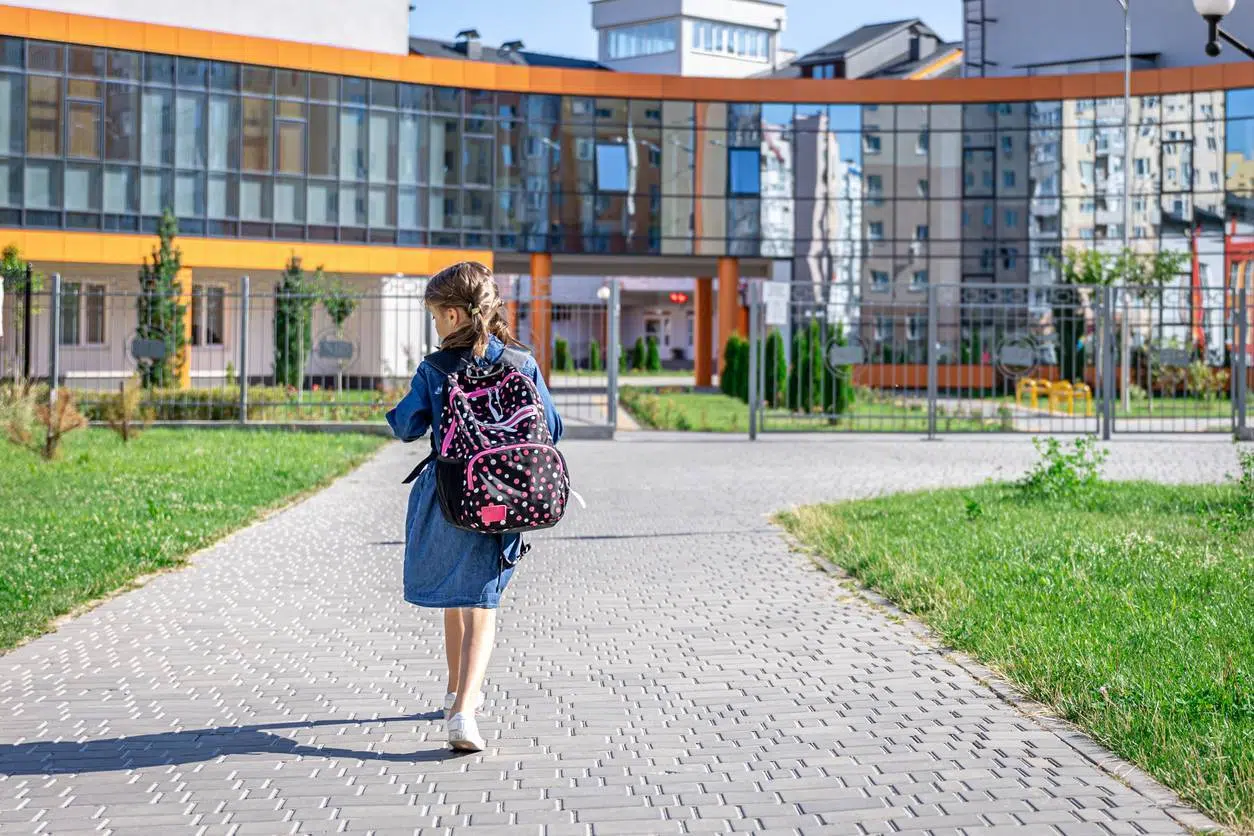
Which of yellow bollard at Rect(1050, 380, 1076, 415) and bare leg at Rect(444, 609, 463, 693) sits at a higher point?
yellow bollard at Rect(1050, 380, 1076, 415)

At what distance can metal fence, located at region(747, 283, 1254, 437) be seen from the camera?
2605 centimetres

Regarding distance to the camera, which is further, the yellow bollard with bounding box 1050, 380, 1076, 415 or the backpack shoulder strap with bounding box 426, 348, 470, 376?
the yellow bollard with bounding box 1050, 380, 1076, 415

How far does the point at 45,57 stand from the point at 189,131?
12.2 feet

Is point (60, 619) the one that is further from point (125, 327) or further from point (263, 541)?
point (125, 327)

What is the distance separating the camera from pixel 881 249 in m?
48.0

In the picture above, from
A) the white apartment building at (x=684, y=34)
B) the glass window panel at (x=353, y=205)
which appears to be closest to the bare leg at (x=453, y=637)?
the glass window panel at (x=353, y=205)

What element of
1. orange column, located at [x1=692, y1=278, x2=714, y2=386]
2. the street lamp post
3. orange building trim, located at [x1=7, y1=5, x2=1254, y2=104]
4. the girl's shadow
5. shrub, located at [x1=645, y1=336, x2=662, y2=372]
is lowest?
the girl's shadow

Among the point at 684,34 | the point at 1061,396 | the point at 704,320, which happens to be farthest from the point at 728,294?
the point at 684,34

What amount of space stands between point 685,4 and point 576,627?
86.4 metres

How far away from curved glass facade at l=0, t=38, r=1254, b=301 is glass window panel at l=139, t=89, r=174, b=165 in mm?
54

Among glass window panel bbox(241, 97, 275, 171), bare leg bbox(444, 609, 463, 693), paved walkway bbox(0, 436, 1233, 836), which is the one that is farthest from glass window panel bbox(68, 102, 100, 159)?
bare leg bbox(444, 609, 463, 693)

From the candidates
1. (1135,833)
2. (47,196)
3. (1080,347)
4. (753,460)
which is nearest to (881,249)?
(1080,347)

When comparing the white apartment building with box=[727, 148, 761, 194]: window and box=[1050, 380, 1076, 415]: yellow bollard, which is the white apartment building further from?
box=[1050, 380, 1076, 415]: yellow bollard

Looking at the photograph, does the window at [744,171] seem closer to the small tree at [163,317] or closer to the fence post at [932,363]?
the small tree at [163,317]
